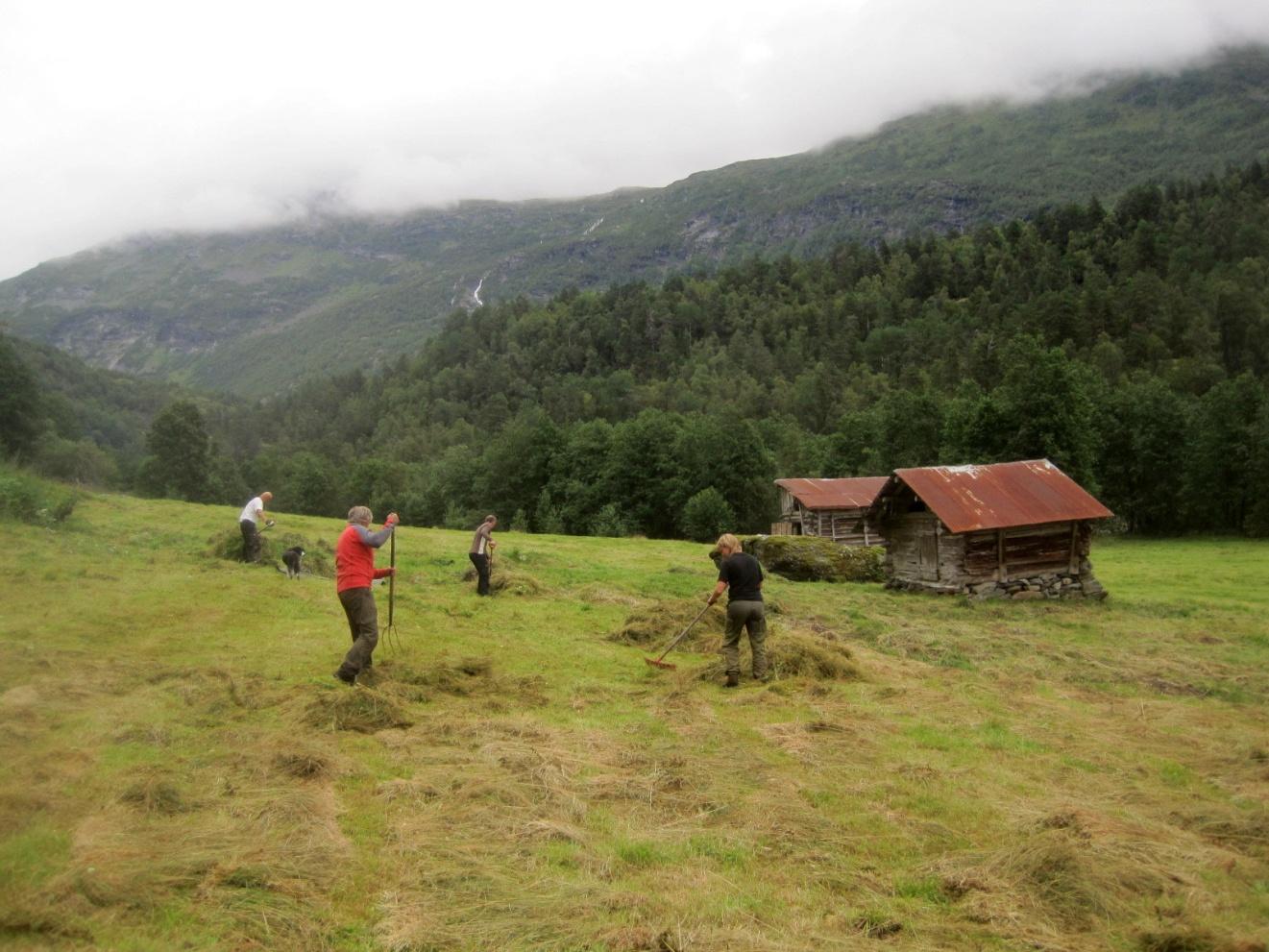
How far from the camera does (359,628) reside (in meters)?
11.4

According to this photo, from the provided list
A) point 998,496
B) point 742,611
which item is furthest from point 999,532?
point 742,611

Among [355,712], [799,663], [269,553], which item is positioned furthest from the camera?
[269,553]

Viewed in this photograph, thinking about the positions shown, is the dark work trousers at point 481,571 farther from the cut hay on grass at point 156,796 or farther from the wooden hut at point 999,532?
the wooden hut at point 999,532

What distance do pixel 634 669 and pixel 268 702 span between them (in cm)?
606

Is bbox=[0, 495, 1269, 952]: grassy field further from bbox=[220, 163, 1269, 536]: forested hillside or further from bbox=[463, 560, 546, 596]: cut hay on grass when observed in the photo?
bbox=[220, 163, 1269, 536]: forested hillside

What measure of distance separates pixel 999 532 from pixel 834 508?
2388 centimetres

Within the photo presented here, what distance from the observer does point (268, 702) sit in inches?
404

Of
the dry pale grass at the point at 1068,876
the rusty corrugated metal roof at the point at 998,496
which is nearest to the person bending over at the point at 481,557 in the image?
the rusty corrugated metal roof at the point at 998,496

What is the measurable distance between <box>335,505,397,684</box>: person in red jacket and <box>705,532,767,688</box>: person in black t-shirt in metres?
5.39

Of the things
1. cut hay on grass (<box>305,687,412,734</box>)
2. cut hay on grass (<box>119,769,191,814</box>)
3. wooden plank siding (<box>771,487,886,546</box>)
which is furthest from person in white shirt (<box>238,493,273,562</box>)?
wooden plank siding (<box>771,487,886,546</box>)

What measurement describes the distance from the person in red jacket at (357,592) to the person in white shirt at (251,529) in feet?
33.6

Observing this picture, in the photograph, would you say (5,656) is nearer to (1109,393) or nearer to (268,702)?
(268,702)

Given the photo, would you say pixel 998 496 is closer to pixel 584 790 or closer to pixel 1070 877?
pixel 1070 877

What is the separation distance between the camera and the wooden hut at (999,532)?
2762 cm
